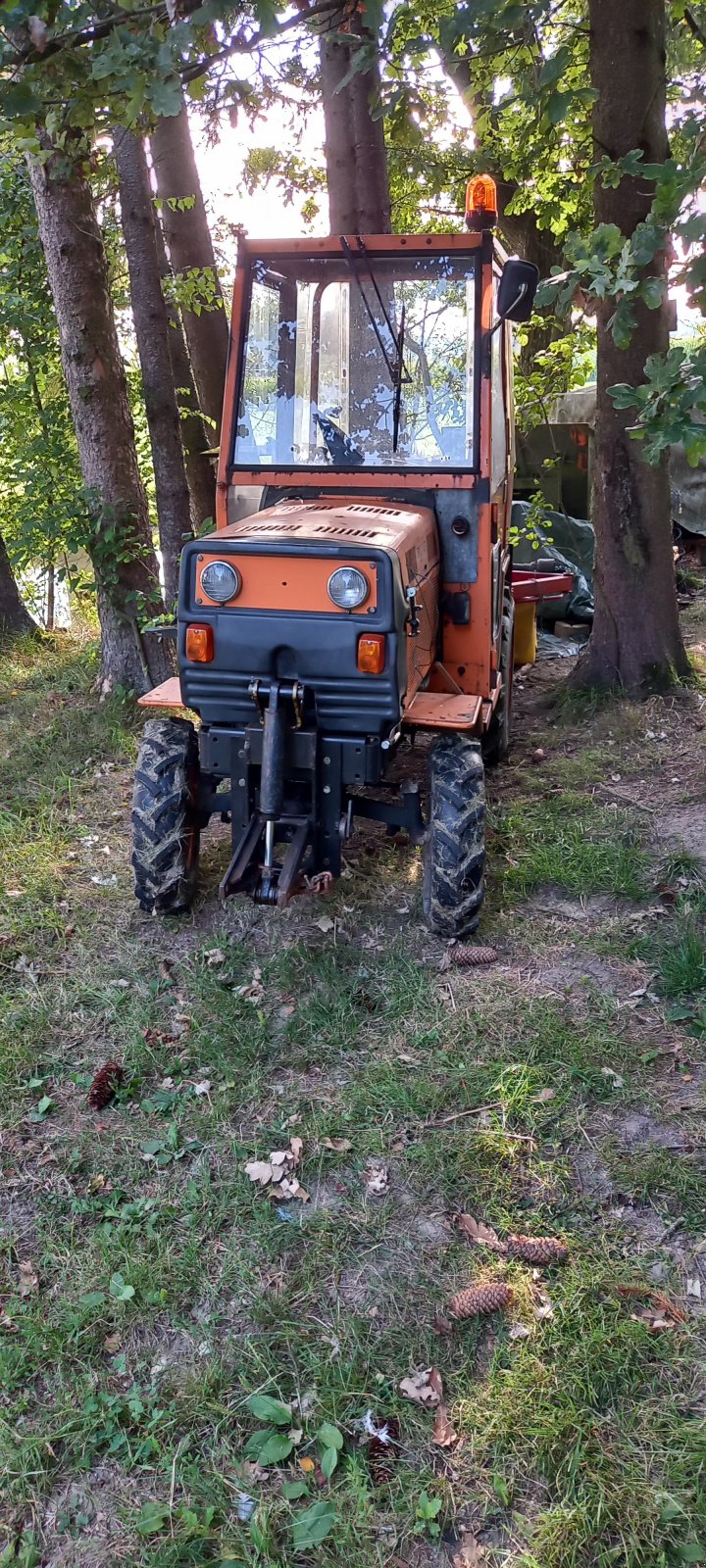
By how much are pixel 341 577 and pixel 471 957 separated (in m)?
1.50

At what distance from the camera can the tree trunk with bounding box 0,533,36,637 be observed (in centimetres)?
916

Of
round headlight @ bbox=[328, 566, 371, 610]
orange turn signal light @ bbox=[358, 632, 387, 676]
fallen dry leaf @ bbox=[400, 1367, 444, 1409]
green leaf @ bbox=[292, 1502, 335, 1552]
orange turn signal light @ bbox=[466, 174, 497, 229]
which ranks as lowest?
green leaf @ bbox=[292, 1502, 335, 1552]

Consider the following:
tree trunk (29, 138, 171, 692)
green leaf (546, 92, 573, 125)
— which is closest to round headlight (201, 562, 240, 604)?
green leaf (546, 92, 573, 125)

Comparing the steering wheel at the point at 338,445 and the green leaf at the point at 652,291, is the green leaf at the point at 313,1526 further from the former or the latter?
the steering wheel at the point at 338,445

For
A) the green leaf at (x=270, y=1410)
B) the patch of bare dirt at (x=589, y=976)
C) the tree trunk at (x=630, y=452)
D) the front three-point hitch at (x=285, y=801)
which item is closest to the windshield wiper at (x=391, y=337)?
the front three-point hitch at (x=285, y=801)

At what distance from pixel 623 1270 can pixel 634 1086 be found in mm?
746

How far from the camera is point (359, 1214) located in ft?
9.98

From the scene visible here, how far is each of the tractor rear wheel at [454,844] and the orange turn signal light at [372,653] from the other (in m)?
0.65

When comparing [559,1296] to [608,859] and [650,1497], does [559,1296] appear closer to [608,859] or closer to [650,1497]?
[650,1497]

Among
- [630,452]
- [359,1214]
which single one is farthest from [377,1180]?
[630,452]

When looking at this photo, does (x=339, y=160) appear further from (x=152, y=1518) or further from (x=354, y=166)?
(x=152, y=1518)

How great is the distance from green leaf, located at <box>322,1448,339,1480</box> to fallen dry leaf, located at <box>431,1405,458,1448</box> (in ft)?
0.70

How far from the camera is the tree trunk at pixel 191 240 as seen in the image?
8.85 m

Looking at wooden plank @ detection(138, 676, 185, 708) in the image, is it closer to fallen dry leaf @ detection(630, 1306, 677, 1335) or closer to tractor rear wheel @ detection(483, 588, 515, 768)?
tractor rear wheel @ detection(483, 588, 515, 768)
